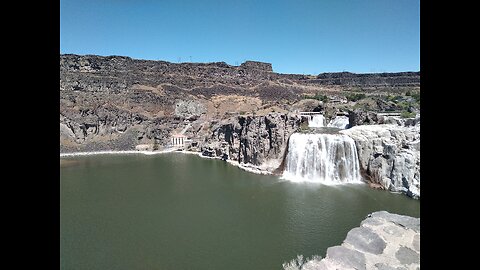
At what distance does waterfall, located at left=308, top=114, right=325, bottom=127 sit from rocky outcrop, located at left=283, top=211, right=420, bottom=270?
2159cm

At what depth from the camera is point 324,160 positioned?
2505 centimetres

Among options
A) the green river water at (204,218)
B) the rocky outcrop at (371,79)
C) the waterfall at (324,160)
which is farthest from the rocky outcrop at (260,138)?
the rocky outcrop at (371,79)

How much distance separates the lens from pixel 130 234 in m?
14.8

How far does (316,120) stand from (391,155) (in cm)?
1232

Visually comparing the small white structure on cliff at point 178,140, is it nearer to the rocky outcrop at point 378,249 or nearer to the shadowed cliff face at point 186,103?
the shadowed cliff face at point 186,103

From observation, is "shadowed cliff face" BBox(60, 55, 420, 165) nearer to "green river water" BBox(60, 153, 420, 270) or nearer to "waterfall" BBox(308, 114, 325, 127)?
"waterfall" BBox(308, 114, 325, 127)

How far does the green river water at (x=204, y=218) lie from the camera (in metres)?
12.6

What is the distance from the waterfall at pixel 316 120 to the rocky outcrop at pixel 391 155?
306 inches

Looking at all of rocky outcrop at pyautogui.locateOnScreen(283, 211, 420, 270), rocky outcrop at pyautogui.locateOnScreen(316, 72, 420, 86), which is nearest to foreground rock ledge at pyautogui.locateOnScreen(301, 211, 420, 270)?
rocky outcrop at pyautogui.locateOnScreen(283, 211, 420, 270)

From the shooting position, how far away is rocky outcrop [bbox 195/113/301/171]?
2936cm

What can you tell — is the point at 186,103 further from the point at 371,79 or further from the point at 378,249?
the point at 378,249
